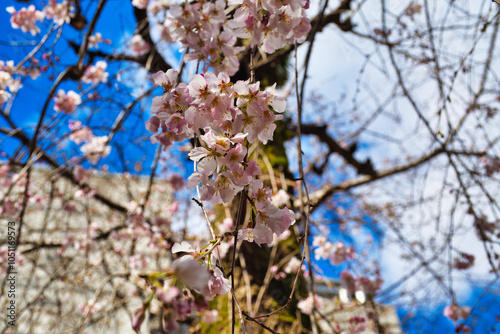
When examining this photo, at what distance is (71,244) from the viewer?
3047mm

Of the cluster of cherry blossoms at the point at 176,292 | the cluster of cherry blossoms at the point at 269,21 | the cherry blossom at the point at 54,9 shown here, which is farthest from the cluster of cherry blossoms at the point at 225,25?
the cherry blossom at the point at 54,9

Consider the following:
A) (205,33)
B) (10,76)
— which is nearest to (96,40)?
(10,76)

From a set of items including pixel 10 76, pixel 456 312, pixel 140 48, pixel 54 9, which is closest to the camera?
pixel 10 76

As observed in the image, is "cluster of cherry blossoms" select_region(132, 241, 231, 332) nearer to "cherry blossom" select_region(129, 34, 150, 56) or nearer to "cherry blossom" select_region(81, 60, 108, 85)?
"cherry blossom" select_region(81, 60, 108, 85)

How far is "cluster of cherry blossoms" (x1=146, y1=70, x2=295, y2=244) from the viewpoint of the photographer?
684 millimetres

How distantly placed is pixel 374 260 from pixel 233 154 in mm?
3524

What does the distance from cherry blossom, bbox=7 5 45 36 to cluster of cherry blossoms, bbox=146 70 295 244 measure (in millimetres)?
1929

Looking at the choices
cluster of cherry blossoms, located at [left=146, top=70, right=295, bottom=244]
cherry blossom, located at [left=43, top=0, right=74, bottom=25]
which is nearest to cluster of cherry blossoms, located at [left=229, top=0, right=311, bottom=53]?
cluster of cherry blossoms, located at [left=146, top=70, right=295, bottom=244]

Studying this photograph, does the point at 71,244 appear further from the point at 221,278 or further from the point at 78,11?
the point at 221,278

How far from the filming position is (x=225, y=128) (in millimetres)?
717

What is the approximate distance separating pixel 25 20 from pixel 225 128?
→ 6.97ft

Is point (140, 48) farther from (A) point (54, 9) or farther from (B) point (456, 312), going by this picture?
(B) point (456, 312)

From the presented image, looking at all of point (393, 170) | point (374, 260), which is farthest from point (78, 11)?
point (374, 260)

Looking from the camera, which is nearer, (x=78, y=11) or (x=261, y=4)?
(x=261, y=4)
